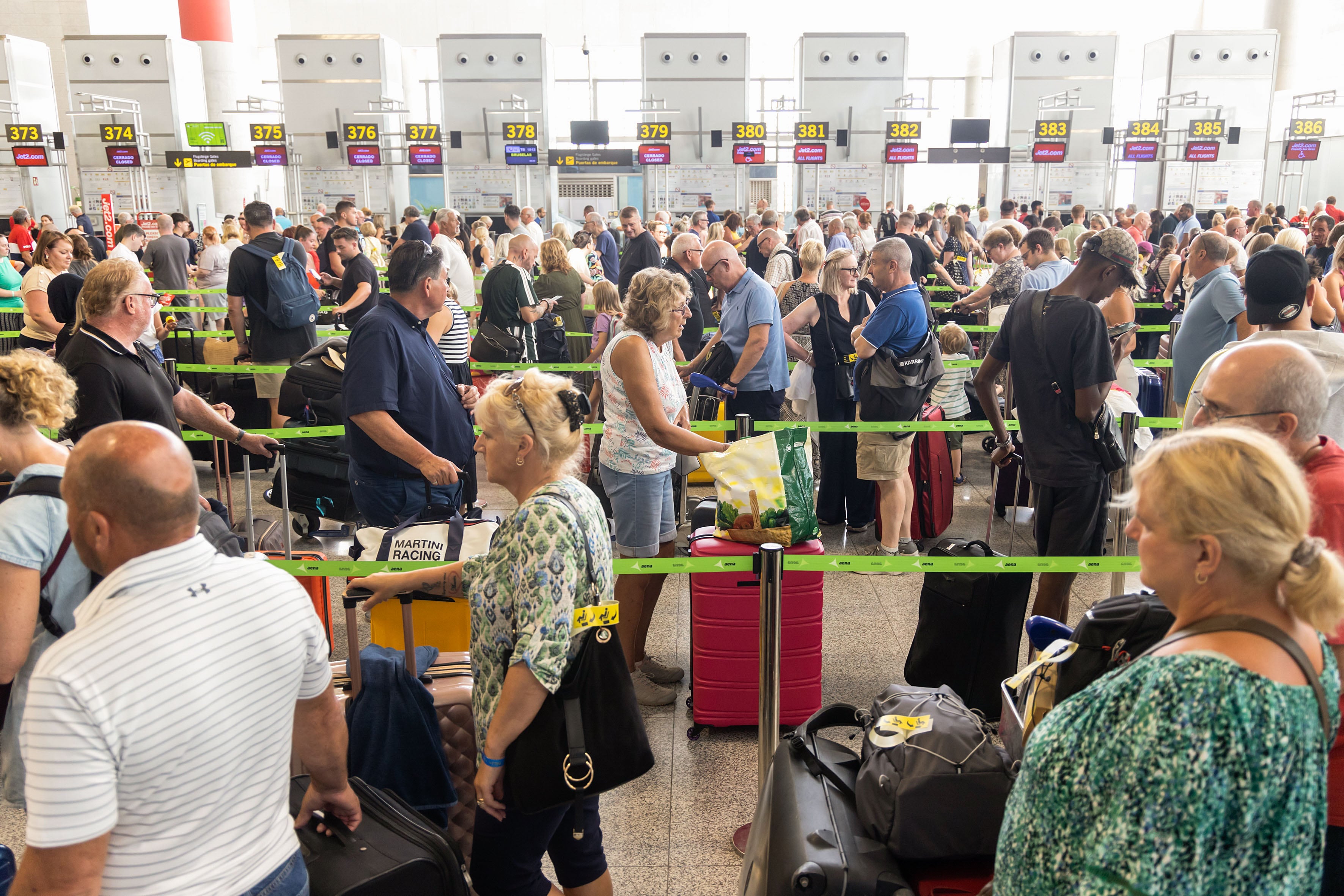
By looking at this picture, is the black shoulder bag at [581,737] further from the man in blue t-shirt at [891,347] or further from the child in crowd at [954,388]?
the child in crowd at [954,388]

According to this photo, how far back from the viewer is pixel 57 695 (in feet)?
4.79

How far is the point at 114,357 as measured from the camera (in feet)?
11.5

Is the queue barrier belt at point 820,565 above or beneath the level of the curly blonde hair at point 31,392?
beneath

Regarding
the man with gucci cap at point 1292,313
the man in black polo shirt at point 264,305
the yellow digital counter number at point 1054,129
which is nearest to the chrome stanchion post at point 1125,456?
the man with gucci cap at point 1292,313

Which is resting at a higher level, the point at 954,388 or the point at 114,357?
the point at 114,357

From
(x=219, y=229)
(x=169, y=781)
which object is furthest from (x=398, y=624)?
(x=219, y=229)

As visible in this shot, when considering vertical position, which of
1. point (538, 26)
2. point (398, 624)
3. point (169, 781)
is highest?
point (538, 26)

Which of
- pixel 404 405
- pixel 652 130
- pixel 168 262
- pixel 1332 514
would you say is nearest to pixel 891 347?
pixel 404 405

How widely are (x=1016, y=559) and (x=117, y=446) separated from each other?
275cm

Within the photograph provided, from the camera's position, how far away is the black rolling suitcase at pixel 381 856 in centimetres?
208

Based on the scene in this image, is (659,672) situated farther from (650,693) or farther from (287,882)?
(287,882)

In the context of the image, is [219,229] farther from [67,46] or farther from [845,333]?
[845,333]

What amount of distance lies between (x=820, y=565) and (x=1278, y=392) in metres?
1.50

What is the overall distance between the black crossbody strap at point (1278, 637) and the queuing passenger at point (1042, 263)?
16.9 ft
